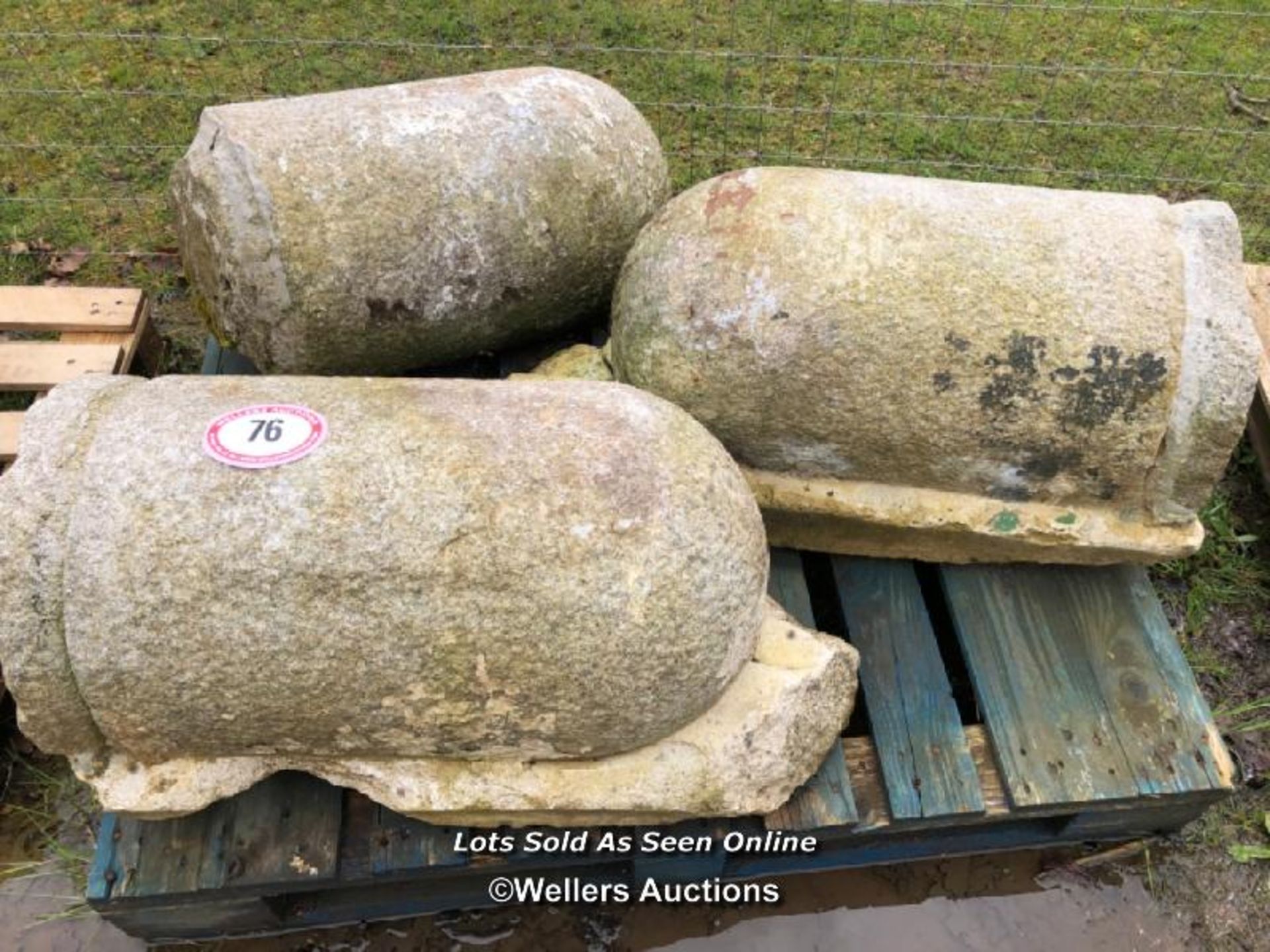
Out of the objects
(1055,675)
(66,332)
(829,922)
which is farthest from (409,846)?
(66,332)

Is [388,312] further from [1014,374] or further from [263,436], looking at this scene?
[1014,374]

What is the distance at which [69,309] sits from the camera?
369 cm

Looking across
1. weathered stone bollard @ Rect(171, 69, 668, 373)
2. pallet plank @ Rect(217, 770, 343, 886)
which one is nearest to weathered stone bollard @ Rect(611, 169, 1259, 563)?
weathered stone bollard @ Rect(171, 69, 668, 373)

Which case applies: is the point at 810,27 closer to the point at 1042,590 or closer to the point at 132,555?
the point at 1042,590

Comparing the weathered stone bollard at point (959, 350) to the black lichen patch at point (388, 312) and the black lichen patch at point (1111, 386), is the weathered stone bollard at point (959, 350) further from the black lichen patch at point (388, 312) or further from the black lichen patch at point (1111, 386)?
the black lichen patch at point (388, 312)

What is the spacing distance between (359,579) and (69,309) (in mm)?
2427

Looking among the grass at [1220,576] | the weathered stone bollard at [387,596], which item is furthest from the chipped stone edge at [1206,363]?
the weathered stone bollard at [387,596]

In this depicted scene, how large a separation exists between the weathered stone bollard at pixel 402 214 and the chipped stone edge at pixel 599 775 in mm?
1174

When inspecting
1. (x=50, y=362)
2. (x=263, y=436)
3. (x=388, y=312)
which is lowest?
(x=50, y=362)

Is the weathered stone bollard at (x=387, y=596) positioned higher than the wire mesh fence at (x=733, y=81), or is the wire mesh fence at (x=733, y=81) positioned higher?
the weathered stone bollard at (x=387, y=596)

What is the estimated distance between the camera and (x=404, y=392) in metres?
2.24

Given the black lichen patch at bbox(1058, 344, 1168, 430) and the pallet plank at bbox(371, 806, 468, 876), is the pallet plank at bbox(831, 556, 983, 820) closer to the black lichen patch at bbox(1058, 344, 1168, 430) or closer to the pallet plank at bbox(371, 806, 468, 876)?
the black lichen patch at bbox(1058, 344, 1168, 430)

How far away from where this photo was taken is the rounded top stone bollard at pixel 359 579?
6.38ft

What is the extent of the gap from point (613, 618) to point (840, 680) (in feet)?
2.39
